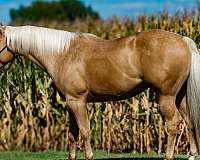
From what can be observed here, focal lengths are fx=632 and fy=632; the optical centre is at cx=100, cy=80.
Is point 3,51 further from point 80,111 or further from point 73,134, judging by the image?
point 73,134

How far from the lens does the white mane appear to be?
8602 millimetres

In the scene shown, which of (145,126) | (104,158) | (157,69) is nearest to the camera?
(157,69)

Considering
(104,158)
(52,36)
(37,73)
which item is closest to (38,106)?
(37,73)

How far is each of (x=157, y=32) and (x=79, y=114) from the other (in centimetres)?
150

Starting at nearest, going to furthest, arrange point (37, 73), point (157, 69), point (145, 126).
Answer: point (157, 69), point (145, 126), point (37, 73)

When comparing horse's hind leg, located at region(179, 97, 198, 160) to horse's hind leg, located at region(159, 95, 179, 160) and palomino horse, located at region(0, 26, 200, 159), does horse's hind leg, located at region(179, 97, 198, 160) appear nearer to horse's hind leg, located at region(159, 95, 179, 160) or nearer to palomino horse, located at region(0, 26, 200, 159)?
palomino horse, located at region(0, 26, 200, 159)

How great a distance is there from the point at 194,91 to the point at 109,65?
1.18 m

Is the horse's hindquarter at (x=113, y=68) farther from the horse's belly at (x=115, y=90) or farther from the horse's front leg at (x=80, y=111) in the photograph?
the horse's front leg at (x=80, y=111)

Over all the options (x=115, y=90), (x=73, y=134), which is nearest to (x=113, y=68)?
(x=115, y=90)

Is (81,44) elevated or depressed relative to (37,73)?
elevated

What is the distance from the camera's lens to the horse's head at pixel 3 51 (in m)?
8.69

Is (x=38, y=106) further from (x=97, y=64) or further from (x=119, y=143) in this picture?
(x=97, y=64)

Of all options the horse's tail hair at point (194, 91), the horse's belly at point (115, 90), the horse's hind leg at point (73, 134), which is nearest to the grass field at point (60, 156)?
the horse's hind leg at point (73, 134)

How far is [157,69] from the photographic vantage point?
8.17 metres
